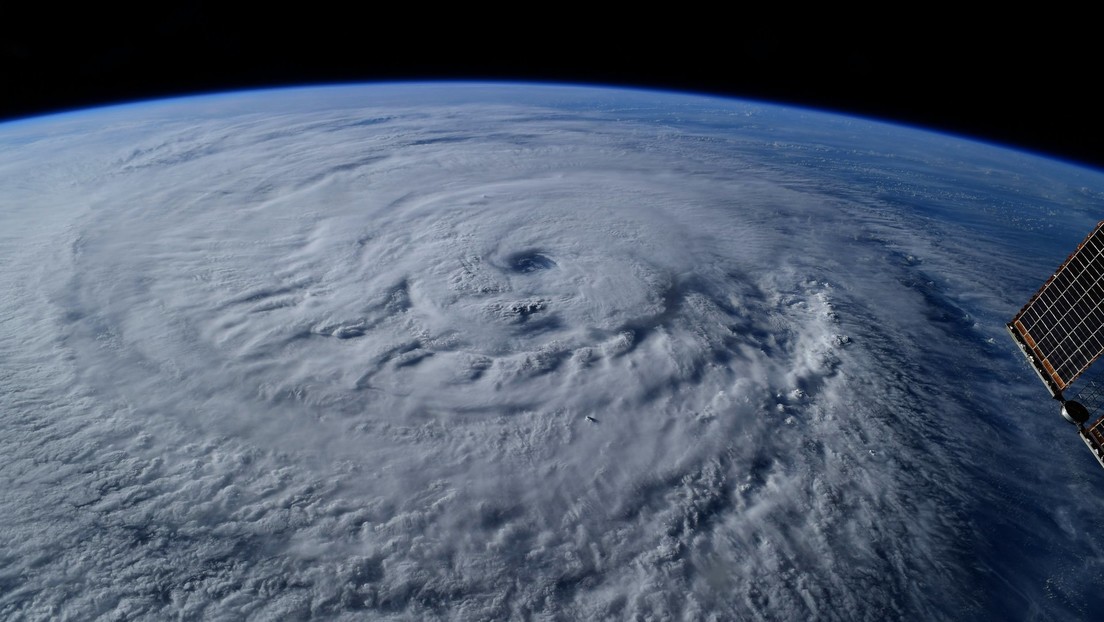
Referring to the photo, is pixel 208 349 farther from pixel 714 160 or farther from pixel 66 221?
pixel 714 160

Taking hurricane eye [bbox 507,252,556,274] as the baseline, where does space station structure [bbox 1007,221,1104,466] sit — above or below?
above

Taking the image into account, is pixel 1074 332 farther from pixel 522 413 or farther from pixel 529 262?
pixel 529 262

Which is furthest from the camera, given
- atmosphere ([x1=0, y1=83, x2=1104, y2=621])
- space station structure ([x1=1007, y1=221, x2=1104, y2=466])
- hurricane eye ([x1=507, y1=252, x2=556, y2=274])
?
hurricane eye ([x1=507, y1=252, x2=556, y2=274])

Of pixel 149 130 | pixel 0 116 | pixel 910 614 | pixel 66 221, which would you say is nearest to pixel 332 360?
pixel 910 614

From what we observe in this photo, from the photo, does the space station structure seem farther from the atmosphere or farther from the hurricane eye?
the hurricane eye

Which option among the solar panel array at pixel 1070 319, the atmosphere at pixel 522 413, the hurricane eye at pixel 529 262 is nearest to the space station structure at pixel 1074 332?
the solar panel array at pixel 1070 319

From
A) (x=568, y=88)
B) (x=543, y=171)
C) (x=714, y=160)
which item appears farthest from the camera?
(x=568, y=88)

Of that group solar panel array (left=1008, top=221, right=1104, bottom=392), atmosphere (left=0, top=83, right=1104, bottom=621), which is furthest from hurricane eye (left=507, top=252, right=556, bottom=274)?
solar panel array (left=1008, top=221, right=1104, bottom=392)

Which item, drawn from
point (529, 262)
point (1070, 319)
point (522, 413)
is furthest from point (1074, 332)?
point (529, 262)
